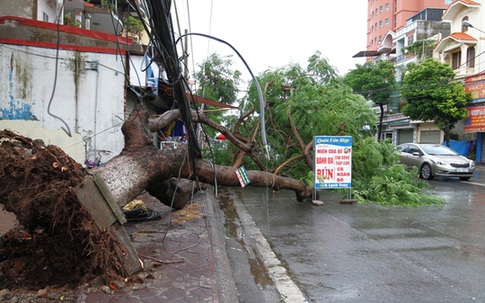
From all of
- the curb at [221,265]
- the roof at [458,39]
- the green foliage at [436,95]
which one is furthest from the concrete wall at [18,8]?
the roof at [458,39]

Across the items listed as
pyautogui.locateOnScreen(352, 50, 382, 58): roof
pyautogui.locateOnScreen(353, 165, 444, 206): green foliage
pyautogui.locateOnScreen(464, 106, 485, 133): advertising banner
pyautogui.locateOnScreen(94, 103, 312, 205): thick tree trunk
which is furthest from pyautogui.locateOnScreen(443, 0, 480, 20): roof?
pyautogui.locateOnScreen(94, 103, 312, 205): thick tree trunk

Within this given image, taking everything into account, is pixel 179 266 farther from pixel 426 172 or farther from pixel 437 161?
pixel 426 172

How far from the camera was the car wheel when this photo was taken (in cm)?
1656

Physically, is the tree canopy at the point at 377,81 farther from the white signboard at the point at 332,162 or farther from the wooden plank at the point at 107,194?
the wooden plank at the point at 107,194

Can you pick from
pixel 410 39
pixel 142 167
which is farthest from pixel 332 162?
pixel 410 39

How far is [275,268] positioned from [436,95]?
2756 cm

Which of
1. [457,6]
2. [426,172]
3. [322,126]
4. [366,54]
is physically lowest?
[426,172]

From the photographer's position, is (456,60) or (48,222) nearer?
(48,222)

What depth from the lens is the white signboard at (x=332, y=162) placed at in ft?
33.9

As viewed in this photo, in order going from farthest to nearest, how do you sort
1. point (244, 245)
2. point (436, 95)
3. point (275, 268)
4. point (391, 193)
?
point (436, 95) → point (391, 193) → point (244, 245) → point (275, 268)

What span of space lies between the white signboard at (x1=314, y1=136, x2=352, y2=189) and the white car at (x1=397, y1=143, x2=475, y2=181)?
5.57m

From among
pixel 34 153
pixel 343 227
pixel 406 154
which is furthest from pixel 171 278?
pixel 406 154

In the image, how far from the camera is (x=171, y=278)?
14.7 ft

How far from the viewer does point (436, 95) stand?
28.6m
